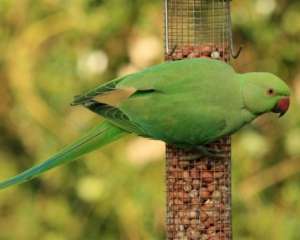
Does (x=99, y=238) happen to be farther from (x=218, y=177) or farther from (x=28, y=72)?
(x=218, y=177)

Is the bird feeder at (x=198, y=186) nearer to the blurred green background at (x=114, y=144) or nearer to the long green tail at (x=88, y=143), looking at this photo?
the long green tail at (x=88, y=143)

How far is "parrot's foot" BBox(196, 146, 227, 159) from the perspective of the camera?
6.46m

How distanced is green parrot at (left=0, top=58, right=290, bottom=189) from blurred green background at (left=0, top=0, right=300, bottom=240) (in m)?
2.17

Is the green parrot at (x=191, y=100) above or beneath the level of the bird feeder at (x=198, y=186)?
above

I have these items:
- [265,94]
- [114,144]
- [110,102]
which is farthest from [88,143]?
[114,144]

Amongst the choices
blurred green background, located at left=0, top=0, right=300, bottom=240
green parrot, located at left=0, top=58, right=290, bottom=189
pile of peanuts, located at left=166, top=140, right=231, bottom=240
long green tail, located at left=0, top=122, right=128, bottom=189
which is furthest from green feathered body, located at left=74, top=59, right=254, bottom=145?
blurred green background, located at left=0, top=0, right=300, bottom=240

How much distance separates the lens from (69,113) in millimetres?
9031

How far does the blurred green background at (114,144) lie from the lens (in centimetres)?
855

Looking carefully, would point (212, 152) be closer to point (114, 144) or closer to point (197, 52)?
point (197, 52)

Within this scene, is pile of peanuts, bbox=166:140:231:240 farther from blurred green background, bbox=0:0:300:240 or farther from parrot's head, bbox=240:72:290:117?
blurred green background, bbox=0:0:300:240

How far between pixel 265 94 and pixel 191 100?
15.4 inches

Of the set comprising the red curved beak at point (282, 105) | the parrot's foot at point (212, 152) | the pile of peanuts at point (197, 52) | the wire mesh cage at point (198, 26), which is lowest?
the parrot's foot at point (212, 152)

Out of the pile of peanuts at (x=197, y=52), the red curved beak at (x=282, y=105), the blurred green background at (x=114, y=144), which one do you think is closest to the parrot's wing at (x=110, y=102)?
the pile of peanuts at (x=197, y=52)

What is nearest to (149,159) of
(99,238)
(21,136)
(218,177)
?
(99,238)
